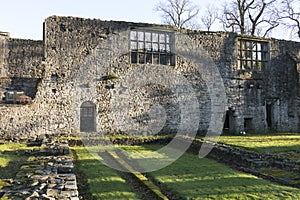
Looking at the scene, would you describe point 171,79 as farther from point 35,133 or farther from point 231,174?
point 231,174

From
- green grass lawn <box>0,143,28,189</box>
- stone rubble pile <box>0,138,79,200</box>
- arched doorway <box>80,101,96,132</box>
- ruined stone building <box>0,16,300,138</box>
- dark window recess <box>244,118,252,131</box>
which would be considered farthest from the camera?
dark window recess <box>244,118,252,131</box>

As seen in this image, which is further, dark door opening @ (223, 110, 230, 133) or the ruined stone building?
dark door opening @ (223, 110, 230, 133)

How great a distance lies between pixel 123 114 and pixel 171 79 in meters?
3.06

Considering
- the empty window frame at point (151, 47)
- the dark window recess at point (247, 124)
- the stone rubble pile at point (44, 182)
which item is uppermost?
the empty window frame at point (151, 47)

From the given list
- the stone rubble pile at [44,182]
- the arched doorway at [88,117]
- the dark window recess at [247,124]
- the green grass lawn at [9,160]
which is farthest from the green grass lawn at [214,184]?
the dark window recess at [247,124]

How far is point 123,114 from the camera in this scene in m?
15.0

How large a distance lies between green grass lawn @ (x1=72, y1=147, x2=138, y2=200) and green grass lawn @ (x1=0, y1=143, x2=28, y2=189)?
1653mm

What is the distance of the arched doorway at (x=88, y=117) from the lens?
47.8ft

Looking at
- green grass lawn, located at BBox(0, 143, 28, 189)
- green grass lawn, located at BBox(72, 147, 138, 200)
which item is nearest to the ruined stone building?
green grass lawn, located at BBox(0, 143, 28, 189)

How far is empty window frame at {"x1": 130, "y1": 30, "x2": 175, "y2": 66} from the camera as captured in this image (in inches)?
604

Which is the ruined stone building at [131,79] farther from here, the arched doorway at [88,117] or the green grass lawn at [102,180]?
the green grass lawn at [102,180]

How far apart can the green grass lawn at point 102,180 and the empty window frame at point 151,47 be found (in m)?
6.48

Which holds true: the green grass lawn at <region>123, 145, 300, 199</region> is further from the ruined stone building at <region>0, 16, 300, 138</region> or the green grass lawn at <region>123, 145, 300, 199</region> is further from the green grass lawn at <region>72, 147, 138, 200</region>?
the ruined stone building at <region>0, 16, 300, 138</region>

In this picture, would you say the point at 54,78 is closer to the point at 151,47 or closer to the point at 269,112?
the point at 151,47
